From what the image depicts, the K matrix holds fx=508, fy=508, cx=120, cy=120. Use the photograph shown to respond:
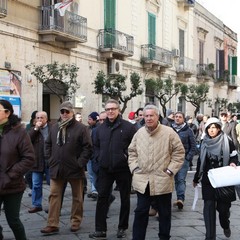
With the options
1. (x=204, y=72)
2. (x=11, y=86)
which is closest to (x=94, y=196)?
(x=11, y=86)

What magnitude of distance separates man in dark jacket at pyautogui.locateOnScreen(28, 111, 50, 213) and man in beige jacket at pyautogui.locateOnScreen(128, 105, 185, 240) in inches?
108

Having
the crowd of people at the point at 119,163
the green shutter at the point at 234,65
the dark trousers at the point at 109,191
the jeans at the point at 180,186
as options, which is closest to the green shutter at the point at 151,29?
the green shutter at the point at 234,65

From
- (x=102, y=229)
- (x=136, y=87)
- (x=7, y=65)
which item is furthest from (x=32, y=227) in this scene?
(x=136, y=87)

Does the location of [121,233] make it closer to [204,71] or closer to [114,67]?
[114,67]

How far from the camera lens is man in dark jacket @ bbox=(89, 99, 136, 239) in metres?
6.33

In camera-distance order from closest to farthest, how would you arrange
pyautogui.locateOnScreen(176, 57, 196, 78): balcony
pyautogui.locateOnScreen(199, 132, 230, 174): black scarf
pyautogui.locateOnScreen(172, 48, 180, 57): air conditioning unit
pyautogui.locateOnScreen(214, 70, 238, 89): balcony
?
pyautogui.locateOnScreen(199, 132, 230, 174): black scarf, pyautogui.locateOnScreen(172, 48, 180, 57): air conditioning unit, pyautogui.locateOnScreen(176, 57, 196, 78): balcony, pyautogui.locateOnScreen(214, 70, 238, 89): balcony

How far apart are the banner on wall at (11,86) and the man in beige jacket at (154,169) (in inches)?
386

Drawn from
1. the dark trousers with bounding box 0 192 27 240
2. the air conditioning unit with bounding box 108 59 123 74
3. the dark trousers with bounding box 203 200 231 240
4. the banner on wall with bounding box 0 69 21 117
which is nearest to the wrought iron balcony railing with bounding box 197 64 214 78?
the air conditioning unit with bounding box 108 59 123 74

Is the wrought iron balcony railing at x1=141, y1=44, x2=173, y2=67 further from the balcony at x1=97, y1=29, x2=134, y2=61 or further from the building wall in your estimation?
the balcony at x1=97, y1=29, x2=134, y2=61

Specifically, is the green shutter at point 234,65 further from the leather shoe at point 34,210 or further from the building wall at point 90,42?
the leather shoe at point 34,210

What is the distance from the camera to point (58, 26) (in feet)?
56.3

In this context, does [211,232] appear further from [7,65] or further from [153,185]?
[7,65]

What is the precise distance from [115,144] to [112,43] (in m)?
15.3

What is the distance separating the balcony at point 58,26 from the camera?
17062 millimetres
